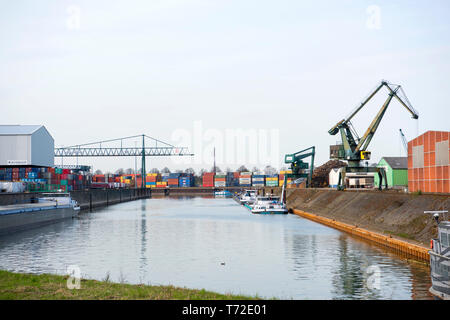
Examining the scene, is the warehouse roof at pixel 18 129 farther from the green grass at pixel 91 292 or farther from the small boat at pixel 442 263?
the small boat at pixel 442 263

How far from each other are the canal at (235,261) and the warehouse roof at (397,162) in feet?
158

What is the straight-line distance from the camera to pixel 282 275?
101 feet

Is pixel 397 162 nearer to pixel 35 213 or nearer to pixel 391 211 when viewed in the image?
pixel 391 211

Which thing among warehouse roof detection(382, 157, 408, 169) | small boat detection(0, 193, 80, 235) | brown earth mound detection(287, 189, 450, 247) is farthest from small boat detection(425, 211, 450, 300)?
warehouse roof detection(382, 157, 408, 169)

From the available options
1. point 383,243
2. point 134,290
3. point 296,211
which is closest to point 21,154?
point 296,211

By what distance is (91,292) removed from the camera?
1834cm

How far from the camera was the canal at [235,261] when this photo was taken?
26.9 m

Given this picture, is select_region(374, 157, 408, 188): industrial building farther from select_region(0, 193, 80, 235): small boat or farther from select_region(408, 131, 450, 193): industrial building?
select_region(0, 193, 80, 235): small boat

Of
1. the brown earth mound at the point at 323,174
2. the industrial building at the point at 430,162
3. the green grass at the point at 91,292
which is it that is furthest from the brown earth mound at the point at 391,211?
the brown earth mound at the point at 323,174

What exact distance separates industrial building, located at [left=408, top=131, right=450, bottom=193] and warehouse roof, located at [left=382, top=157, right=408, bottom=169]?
Result: 45679 mm
